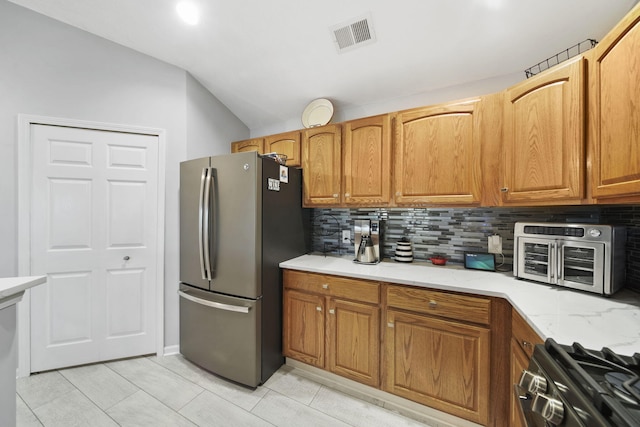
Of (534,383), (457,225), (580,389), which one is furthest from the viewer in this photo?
(457,225)

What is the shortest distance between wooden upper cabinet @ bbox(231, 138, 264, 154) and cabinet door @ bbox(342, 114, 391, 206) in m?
0.98

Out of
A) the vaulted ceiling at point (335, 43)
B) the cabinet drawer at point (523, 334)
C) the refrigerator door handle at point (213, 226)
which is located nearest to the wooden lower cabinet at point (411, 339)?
the cabinet drawer at point (523, 334)

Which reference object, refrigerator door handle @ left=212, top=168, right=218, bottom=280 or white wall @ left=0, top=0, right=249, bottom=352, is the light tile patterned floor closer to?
white wall @ left=0, top=0, right=249, bottom=352

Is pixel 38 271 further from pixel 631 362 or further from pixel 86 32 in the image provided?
pixel 631 362

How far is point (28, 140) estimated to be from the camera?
1911 millimetres

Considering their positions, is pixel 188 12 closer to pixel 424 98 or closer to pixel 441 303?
pixel 424 98

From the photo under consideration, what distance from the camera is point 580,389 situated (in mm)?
560

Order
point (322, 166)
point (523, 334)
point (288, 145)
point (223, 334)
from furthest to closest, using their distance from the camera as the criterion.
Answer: point (288, 145) < point (322, 166) < point (223, 334) < point (523, 334)

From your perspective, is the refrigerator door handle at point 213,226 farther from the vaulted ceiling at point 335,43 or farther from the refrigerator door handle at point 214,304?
the vaulted ceiling at point 335,43

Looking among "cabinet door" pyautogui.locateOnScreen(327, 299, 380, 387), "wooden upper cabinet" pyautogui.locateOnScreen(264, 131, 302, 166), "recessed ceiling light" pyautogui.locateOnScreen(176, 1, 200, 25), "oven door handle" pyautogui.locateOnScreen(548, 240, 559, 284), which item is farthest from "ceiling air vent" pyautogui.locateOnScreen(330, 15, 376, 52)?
"cabinet door" pyautogui.locateOnScreen(327, 299, 380, 387)

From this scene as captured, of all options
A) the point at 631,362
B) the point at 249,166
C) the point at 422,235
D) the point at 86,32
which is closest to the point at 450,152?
the point at 422,235

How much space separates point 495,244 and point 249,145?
2554 millimetres

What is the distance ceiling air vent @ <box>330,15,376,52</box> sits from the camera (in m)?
1.67

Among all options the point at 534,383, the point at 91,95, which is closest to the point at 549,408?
the point at 534,383
